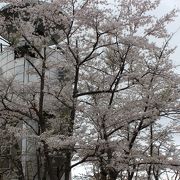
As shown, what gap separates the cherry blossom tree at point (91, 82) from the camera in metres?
11.8

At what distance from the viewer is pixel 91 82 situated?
13.8 meters

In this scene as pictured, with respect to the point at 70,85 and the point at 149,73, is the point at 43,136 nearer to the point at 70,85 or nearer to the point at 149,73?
the point at 70,85

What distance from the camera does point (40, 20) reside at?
1244 cm

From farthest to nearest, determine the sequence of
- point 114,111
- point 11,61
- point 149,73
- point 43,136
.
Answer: point 11,61
point 149,73
point 114,111
point 43,136

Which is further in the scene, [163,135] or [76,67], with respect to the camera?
[163,135]

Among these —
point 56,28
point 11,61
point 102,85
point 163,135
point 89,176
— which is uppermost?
point 11,61

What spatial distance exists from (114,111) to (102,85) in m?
1.49

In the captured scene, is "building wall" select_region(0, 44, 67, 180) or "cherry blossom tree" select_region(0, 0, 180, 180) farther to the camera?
"building wall" select_region(0, 44, 67, 180)

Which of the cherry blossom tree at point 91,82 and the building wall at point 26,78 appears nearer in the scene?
the cherry blossom tree at point 91,82

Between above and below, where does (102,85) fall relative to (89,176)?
above

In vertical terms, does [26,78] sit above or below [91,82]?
above

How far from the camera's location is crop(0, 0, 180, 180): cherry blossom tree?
463 inches

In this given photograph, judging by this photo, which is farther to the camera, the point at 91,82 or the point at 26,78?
the point at 26,78

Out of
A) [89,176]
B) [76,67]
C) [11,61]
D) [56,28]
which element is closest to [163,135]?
[89,176]
